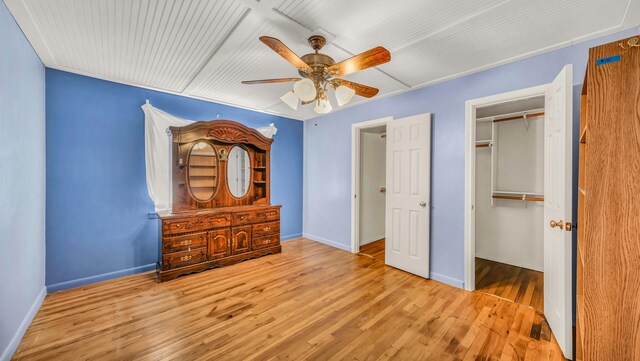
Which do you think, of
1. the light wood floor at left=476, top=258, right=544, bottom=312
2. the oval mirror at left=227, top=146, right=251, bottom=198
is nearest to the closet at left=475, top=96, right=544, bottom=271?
the light wood floor at left=476, top=258, right=544, bottom=312

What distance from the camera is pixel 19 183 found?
6.43ft

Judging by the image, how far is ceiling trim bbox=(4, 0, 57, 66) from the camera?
5.68ft

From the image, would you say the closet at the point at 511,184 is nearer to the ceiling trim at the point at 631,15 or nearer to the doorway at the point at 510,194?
the doorway at the point at 510,194

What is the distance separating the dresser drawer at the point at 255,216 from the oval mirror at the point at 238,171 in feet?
1.20

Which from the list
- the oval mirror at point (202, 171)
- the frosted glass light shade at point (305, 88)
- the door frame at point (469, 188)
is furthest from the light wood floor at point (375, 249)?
the frosted glass light shade at point (305, 88)

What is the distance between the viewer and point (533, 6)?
68.2 inches

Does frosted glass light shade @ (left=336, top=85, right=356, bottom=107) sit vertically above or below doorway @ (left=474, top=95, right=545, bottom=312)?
above

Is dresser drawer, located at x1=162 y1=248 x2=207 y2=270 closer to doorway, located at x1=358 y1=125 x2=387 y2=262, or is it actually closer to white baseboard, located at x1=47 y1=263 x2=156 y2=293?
white baseboard, located at x1=47 y1=263 x2=156 y2=293

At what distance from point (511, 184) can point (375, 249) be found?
219 centimetres

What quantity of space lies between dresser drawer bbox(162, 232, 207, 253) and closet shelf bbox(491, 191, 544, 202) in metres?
4.03

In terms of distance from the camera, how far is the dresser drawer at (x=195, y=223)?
3048 millimetres

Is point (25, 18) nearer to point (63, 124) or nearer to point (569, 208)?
point (63, 124)

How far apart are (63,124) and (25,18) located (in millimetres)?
1253

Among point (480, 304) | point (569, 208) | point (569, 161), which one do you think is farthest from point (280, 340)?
point (569, 161)
